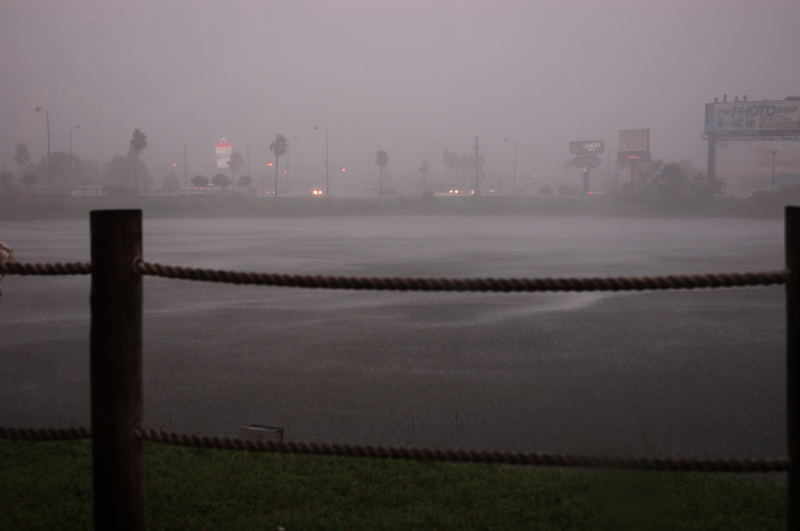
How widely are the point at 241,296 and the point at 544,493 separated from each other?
43.5ft

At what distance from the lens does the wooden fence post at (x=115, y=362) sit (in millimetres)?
2729

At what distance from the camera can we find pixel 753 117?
100 metres

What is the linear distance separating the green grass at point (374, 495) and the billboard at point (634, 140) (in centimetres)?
14995

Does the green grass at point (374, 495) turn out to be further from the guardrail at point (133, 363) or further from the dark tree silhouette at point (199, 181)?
the dark tree silhouette at point (199, 181)

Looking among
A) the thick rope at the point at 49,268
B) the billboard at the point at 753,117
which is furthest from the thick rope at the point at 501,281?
the billboard at the point at 753,117

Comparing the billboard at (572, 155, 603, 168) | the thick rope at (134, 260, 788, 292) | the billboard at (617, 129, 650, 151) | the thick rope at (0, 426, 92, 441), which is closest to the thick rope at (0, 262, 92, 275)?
the thick rope at (134, 260, 788, 292)

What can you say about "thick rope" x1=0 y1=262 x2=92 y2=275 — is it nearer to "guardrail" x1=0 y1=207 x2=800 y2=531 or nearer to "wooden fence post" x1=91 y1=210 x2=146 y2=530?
"guardrail" x1=0 y1=207 x2=800 y2=531

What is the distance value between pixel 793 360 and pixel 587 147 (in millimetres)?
161200

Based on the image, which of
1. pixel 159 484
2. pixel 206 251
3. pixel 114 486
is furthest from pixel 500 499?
pixel 206 251

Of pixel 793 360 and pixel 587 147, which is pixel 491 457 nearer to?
pixel 793 360

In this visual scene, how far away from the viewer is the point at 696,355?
11.1 m

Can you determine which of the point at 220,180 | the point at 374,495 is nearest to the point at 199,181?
the point at 220,180

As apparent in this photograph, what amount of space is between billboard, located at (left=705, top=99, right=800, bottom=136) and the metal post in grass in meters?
107

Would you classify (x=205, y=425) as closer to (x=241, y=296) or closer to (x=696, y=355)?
(x=696, y=355)
